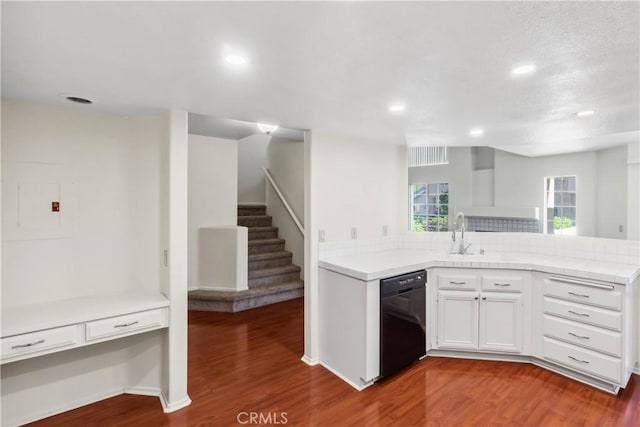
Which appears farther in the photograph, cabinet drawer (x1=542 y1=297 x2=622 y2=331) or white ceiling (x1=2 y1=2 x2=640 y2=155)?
cabinet drawer (x1=542 y1=297 x2=622 y2=331)

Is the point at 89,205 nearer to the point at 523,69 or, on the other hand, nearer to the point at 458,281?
the point at 523,69

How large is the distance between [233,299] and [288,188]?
226 centimetres

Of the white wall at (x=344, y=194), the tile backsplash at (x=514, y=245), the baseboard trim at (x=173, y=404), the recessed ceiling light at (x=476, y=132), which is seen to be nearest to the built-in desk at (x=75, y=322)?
the baseboard trim at (x=173, y=404)

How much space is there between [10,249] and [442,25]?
2902 millimetres

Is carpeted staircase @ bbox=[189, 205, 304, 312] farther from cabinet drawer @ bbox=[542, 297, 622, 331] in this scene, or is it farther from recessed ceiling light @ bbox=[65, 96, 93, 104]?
cabinet drawer @ bbox=[542, 297, 622, 331]

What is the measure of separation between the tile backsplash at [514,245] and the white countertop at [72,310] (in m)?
1.54

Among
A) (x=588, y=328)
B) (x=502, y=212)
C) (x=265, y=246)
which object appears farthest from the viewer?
(x=502, y=212)

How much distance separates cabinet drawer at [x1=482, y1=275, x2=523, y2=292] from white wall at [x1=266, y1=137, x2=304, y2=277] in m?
2.97

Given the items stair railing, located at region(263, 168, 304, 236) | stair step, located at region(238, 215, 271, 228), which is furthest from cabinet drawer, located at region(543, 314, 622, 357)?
stair step, located at region(238, 215, 271, 228)

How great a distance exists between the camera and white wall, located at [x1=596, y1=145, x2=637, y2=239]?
4.16 metres

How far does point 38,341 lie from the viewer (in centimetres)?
188

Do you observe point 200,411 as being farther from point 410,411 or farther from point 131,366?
point 410,411

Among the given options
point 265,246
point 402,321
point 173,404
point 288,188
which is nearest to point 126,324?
point 173,404

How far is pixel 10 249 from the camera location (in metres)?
2.14
